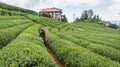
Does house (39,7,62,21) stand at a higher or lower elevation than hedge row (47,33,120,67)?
higher

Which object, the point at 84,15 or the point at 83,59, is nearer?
the point at 83,59


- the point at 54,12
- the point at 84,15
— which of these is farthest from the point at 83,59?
the point at 84,15

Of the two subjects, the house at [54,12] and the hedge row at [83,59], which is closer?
the hedge row at [83,59]

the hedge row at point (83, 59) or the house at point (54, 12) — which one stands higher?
the house at point (54, 12)

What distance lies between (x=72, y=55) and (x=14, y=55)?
21.6ft

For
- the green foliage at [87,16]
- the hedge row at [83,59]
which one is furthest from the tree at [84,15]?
the hedge row at [83,59]

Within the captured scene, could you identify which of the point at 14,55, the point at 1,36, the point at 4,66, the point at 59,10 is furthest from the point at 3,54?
the point at 59,10

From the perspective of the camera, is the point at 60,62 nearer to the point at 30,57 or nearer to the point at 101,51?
the point at 101,51

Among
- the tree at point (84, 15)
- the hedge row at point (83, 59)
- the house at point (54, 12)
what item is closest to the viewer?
the hedge row at point (83, 59)

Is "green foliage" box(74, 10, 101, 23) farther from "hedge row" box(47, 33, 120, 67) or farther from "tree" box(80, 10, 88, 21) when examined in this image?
"hedge row" box(47, 33, 120, 67)

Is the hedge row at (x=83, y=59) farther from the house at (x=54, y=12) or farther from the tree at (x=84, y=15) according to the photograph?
the tree at (x=84, y=15)

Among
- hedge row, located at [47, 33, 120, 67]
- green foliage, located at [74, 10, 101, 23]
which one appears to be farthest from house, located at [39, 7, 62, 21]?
hedge row, located at [47, 33, 120, 67]

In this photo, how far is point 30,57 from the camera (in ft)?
36.6

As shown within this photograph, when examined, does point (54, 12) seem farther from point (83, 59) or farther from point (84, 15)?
point (83, 59)
